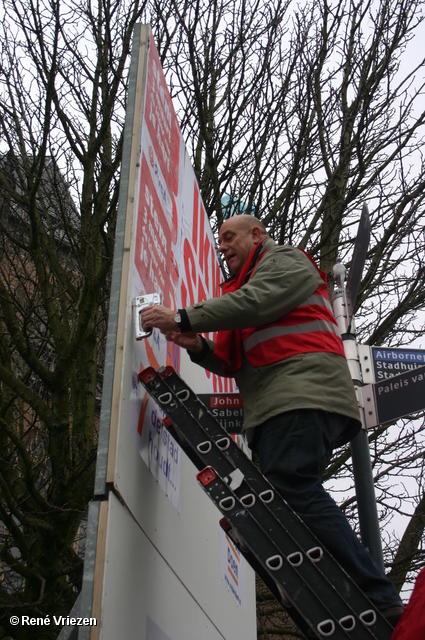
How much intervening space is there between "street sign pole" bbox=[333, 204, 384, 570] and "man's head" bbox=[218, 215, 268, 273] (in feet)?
2.51

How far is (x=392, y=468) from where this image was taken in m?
6.81

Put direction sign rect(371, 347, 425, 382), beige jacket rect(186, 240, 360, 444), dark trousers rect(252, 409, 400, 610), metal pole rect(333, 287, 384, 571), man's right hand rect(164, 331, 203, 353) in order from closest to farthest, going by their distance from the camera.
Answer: dark trousers rect(252, 409, 400, 610), beige jacket rect(186, 240, 360, 444), man's right hand rect(164, 331, 203, 353), metal pole rect(333, 287, 384, 571), direction sign rect(371, 347, 425, 382)

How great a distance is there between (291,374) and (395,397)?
41.7 inches

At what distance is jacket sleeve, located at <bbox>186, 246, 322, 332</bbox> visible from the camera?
8.76ft

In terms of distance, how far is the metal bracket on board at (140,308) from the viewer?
271 centimetres

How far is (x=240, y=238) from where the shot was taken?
134 inches

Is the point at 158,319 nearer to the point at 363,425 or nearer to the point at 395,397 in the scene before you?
the point at 363,425

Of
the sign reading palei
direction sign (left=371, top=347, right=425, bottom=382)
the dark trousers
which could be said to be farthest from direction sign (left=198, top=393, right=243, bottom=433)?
direction sign (left=371, top=347, right=425, bottom=382)

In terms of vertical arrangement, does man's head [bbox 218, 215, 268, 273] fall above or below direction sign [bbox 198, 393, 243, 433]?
above

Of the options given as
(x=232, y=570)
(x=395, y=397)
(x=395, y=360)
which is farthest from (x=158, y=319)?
(x=232, y=570)

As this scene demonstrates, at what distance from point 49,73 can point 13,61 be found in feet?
3.12

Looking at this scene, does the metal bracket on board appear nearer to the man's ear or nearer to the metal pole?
the man's ear

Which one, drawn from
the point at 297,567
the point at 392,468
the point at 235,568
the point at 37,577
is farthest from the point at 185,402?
the point at 392,468

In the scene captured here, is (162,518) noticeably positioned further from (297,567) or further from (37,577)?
(37,577)
